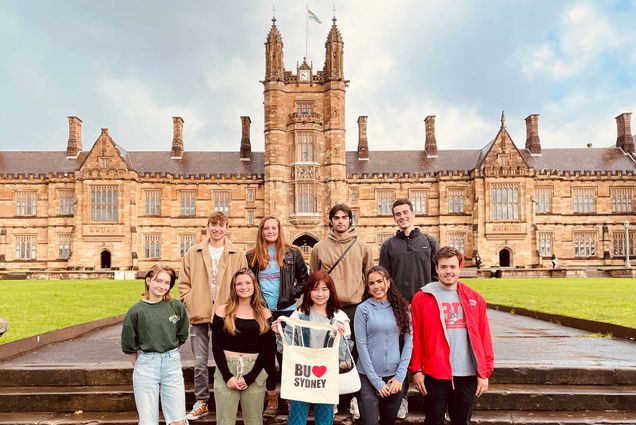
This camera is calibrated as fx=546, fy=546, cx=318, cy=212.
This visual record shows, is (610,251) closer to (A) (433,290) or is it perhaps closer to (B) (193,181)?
(B) (193,181)

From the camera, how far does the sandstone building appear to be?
43.8 meters

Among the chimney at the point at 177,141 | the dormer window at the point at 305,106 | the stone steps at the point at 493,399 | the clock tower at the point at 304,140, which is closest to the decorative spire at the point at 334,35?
the clock tower at the point at 304,140

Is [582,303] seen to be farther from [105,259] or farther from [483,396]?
[105,259]

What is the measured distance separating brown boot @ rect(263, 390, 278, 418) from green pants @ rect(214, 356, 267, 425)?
0.87m

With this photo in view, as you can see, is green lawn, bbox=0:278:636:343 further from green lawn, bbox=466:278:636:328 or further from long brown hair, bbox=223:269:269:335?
long brown hair, bbox=223:269:269:335

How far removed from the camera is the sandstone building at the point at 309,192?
1724 inches

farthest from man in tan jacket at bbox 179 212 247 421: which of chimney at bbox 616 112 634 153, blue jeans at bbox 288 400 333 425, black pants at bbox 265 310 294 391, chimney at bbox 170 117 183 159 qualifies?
chimney at bbox 616 112 634 153

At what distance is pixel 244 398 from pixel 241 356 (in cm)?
44

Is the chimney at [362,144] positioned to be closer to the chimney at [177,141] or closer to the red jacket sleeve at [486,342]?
the chimney at [177,141]

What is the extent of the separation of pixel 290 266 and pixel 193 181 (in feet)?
135

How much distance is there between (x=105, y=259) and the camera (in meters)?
44.8

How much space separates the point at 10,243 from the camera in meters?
45.6

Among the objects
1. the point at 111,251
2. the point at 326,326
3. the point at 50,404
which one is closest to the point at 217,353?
the point at 326,326

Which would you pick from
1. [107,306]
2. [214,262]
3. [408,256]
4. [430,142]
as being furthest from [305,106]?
[408,256]
